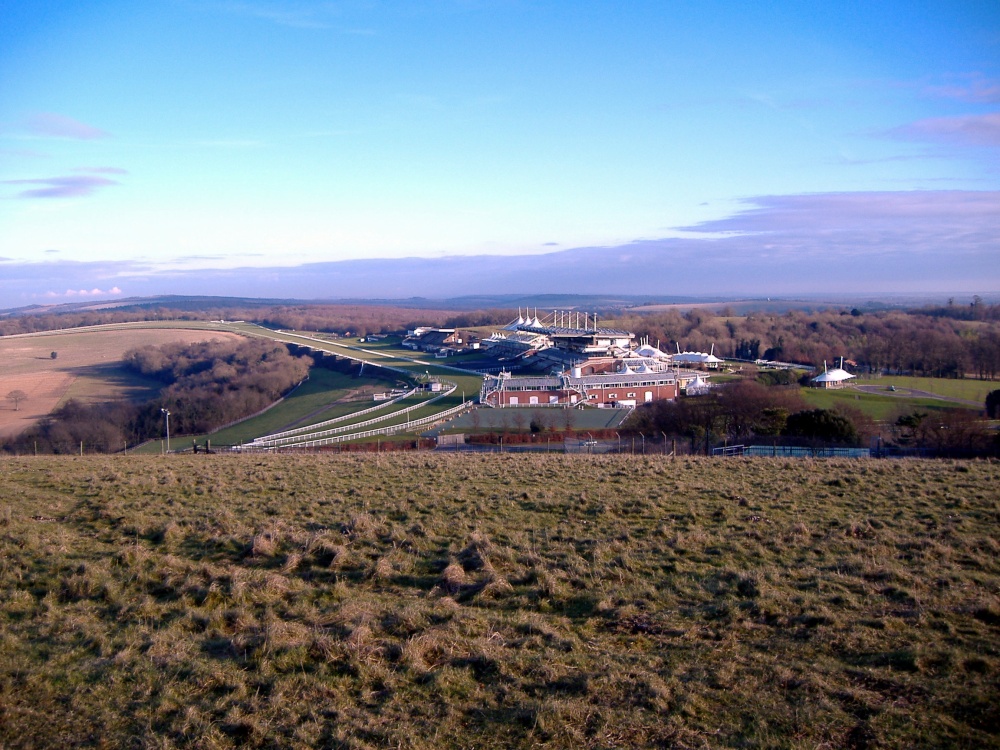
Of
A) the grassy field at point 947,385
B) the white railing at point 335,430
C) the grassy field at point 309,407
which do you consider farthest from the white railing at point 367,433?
the grassy field at point 947,385

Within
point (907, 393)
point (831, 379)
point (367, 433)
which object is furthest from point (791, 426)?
point (831, 379)

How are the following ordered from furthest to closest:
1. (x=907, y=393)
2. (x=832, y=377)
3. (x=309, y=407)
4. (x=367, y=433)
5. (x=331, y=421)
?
(x=832, y=377), (x=907, y=393), (x=309, y=407), (x=331, y=421), (x=367, y=433)

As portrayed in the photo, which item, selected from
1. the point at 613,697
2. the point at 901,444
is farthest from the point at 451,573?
the point at 901,444

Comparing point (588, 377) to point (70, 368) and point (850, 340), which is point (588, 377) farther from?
point (850, 340)

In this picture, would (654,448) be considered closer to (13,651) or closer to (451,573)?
(451,573)

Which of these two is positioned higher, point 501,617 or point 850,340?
point 501,617

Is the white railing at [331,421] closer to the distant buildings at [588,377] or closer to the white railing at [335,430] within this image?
the white railing at [335,430]
